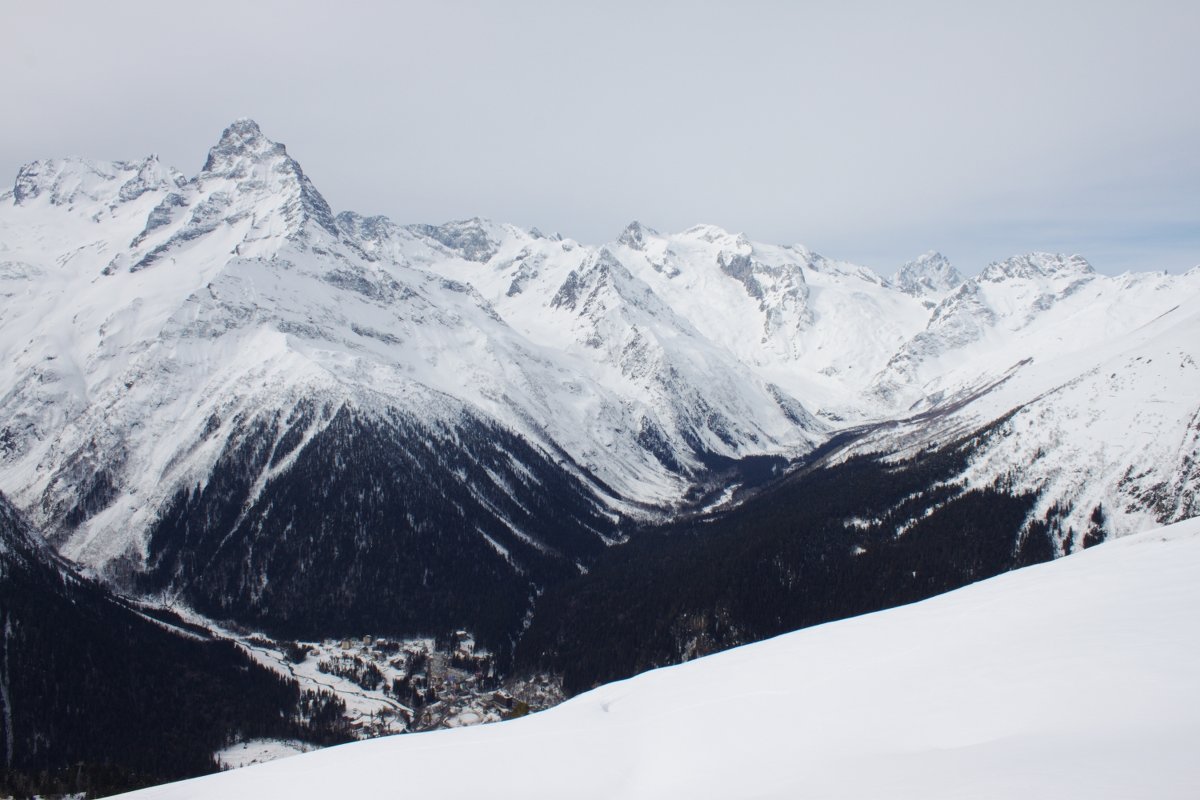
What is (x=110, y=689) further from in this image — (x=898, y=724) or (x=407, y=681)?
(x=898, y=724)

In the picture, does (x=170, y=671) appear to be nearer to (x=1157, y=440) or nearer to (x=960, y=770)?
(x=960, y=770)

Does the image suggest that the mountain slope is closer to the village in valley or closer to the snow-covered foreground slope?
the village in valley

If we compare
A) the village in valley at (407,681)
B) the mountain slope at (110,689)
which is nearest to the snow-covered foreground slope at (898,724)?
the village in valley at (407,681)

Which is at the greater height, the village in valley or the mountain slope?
the village in valley

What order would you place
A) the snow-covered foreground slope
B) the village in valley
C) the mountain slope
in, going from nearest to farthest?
the snow-covered foreground slope → the mountain slope → the village in valley

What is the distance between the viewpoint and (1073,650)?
2183 cm

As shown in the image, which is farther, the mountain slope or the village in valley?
the village in valley

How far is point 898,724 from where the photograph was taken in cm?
1984

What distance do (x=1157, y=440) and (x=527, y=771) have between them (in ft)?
475

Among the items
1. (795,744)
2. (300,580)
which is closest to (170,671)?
(300,580)

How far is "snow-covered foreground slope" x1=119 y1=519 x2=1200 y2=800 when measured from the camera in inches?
622

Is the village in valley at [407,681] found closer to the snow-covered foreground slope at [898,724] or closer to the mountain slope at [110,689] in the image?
the mountain slope at [110,689]

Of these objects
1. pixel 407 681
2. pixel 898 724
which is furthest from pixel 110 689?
pixel 898 724

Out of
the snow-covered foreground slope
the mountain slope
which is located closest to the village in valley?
the mountain slope
